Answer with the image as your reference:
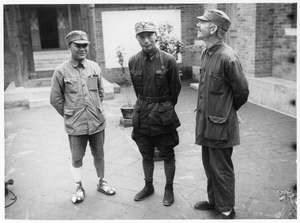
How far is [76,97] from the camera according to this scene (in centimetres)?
390

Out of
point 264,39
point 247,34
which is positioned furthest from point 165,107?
point 247,34

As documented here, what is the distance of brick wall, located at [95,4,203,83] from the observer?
1192 cm

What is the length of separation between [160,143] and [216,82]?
1.05 meters

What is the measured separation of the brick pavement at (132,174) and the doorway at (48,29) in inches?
356

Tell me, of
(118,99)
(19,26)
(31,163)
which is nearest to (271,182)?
(31,163)

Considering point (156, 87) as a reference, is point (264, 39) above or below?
above

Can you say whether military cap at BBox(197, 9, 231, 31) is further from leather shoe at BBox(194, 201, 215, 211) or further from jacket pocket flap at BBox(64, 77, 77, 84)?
leather shoe at BBox(194, 201, 215, 211)

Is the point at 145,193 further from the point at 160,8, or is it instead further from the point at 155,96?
the point at 160,8

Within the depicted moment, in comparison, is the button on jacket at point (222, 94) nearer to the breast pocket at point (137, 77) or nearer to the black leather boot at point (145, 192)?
the breast pocket at point (137, 77)

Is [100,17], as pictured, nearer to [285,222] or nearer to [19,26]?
[19,26]

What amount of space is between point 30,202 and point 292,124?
5253 mm

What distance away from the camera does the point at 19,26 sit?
10.5 meters

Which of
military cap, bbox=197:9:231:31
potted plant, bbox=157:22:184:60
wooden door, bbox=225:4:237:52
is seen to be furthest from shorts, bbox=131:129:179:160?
wooden door, bbox=225:4:237:52

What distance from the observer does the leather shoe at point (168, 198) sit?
389 centimetres
